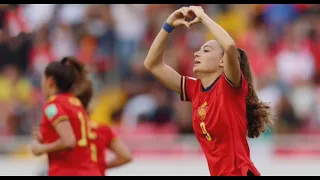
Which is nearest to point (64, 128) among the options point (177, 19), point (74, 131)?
point (74, 131)

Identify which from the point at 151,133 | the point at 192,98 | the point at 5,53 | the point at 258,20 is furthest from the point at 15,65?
the point at 192,98

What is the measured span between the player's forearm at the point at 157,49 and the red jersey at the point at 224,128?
0.55 metres

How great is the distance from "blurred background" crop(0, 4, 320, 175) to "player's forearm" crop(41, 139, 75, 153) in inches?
174

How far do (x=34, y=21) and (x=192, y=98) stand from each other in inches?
295

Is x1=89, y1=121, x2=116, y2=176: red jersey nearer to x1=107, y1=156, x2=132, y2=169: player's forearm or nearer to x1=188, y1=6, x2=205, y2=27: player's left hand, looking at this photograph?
x1=107, y1=156, x2=132, y2=169: player's forearm

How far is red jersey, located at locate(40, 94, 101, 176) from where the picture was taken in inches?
283

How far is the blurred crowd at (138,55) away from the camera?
41.8 feet

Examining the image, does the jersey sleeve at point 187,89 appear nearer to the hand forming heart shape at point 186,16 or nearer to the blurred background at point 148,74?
the hand forming heart shape at point 186,16

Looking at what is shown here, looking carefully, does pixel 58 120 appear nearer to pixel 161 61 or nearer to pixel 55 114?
pixel 55 114

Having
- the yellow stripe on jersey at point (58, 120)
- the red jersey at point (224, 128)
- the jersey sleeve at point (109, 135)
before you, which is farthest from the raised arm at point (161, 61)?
the jersey sleeve at point (109, 135)

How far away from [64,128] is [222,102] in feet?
4.90

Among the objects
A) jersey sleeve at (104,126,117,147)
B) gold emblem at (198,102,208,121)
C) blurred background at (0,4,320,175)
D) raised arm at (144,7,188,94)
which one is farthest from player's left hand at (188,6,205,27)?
blurred background at (0,4,320,175)

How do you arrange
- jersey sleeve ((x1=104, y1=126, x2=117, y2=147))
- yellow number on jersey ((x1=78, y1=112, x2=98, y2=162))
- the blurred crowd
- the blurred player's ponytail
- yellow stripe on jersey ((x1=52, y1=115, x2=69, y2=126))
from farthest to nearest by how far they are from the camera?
the blurred crowd → jersey sleeve ((x1=104, y1=126, x2=117, y2=147)) → the blurred player's ponytail → yellow number on jersey ((x1=78, y1=112, x2=98, y2=162)) → yellow stripe on jersey ((x1=52, y1=115, x2=69, y2=126))

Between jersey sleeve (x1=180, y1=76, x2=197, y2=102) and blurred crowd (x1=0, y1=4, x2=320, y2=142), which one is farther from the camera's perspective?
blurred crowd (x1=0, y1=4, x2=320, y2=142)
